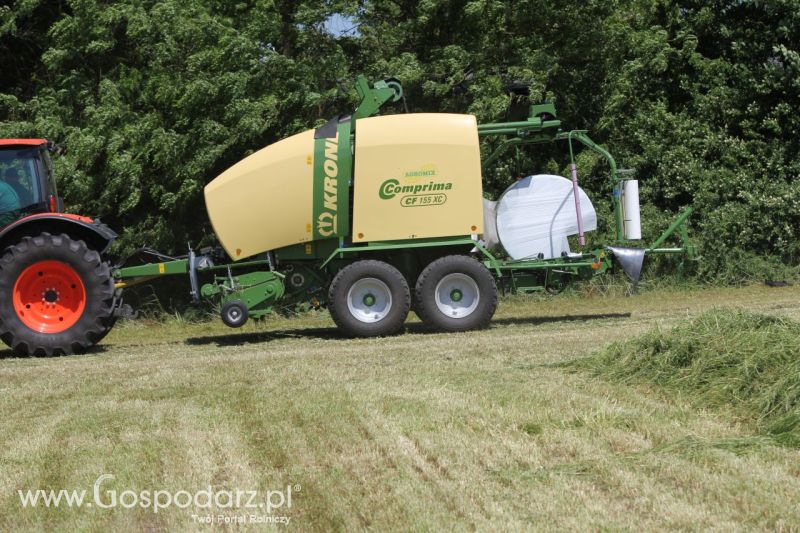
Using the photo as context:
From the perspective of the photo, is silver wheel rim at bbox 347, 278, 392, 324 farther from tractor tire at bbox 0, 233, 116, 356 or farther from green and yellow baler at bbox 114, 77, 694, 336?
tractor tire at bbox 0, 233, 116, 356

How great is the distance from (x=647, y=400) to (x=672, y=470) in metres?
1.71

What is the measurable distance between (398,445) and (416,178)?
5883 mm

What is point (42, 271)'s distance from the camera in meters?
10.5

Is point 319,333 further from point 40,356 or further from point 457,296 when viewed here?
point 40,356

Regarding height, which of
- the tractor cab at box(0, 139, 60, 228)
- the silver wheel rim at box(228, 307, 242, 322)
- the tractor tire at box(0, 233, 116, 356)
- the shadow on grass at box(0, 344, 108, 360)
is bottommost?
the shadow on grass at box(0, 344, 108, 360)

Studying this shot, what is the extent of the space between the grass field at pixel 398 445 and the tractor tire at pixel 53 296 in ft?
3.64

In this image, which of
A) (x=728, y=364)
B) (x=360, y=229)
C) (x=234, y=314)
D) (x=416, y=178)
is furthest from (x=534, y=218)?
(x=728, y=364)

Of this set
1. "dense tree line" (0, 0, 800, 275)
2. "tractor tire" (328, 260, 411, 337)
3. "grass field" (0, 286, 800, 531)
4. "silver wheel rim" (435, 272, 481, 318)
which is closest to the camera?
"grass field" (0, 286, 800, 531)

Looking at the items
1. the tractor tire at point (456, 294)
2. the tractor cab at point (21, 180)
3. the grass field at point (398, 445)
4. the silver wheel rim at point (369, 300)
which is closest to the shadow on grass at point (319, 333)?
the tractor tire at point (456, 294)

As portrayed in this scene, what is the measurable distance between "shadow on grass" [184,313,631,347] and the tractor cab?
8.06ft

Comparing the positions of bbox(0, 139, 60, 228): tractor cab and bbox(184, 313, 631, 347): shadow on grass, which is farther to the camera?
bbox(184, 313, 631, 347): shadow on grass

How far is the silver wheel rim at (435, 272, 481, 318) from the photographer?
37.1 feet

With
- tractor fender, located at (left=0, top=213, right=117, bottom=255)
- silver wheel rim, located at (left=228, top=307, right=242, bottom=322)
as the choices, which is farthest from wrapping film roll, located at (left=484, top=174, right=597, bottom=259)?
tractor fender, located at (left=0, top=213, right=117, bottom=255)

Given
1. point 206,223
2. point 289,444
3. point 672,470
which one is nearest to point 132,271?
point 206,223
